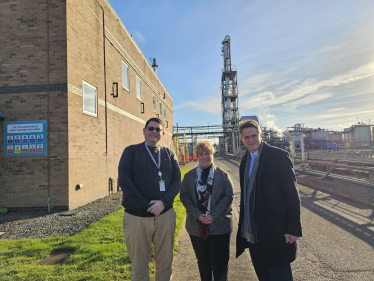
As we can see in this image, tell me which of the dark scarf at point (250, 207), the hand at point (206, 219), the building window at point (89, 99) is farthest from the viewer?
the building window at point (89, 99)

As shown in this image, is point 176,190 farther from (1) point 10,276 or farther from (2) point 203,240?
(1) point 10,276

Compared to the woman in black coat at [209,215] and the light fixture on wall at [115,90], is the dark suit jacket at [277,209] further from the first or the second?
the light fixture on wall at [115,90]

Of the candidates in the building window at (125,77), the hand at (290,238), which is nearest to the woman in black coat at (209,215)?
the hand at (290,238)

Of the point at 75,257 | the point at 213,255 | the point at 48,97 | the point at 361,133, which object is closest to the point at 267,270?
the point at 213,255

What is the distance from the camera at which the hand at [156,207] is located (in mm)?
2432

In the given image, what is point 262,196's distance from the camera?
2293mm

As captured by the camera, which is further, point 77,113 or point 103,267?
point 77,113

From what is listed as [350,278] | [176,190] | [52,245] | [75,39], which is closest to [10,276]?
[52,245]

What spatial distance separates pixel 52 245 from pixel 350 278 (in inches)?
190

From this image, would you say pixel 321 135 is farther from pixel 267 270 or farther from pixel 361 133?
pixel 267 270

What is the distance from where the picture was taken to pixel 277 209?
217cm

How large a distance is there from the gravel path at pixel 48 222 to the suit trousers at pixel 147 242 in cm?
297

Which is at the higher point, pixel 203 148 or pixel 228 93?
pixel 228 93

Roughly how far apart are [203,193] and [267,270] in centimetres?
105
